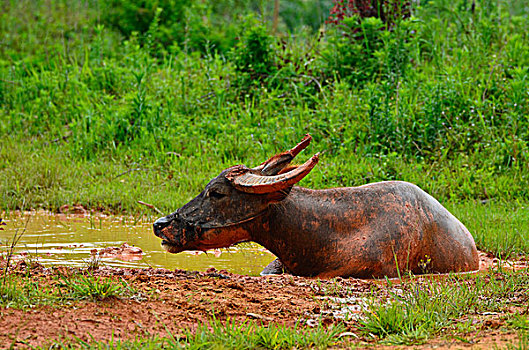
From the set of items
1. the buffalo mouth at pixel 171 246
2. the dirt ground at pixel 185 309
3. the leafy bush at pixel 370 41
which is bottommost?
the buffalo mouth at pixel 171 246

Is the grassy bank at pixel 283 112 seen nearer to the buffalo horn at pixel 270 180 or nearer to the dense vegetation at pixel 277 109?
the dense vegetation at pixel 277 109

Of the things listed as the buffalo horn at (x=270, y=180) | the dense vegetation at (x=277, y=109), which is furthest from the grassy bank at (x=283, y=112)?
the buffalo horn at (x=270, y=180)

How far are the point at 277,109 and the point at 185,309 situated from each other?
7.20 meters

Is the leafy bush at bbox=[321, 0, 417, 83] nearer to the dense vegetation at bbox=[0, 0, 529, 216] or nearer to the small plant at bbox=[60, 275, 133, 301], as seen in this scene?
the dense vegetation at bbox=[0, 0, 529, 216]

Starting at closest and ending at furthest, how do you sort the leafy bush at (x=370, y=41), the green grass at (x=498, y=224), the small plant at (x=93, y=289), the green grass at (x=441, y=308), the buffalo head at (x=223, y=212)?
the green grass at (x=441, y=308) < the small plant at (x=93, y=289) < the buffalo head at (x=223, y=212) < the green grass at (x=498, y=224) < the leafy bush at (x=370, y=41)

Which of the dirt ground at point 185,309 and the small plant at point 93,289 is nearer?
the dirt ground at point 185,309

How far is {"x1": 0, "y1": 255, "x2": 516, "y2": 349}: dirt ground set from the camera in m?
3.09

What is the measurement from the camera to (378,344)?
10.4ft

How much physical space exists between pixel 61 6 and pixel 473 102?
955 cm

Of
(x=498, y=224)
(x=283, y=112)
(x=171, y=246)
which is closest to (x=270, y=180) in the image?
(x=171, y=246)

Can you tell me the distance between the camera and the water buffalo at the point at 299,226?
473cm

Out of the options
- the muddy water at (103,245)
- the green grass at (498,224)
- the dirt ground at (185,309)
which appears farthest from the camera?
the green grass at (498,224)

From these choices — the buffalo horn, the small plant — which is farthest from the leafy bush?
the small plant

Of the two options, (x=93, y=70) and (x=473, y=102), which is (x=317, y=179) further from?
(x=93, y=70)
